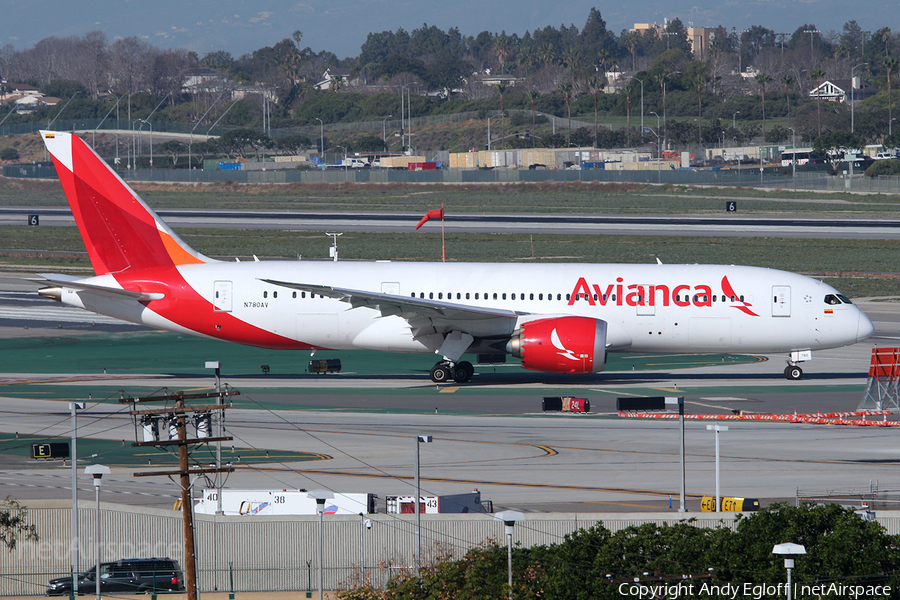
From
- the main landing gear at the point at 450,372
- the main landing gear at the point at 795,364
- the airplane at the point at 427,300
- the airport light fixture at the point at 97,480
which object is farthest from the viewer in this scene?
the main landing gear at the point at 795,364

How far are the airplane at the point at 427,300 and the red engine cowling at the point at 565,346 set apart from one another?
3.01 ft

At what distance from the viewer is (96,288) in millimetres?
43875

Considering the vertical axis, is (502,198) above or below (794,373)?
above

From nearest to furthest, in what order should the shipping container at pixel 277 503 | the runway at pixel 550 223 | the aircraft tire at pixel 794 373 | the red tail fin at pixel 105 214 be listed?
the shipping container at pixel 277 503, the red tail fin at pixel 105 214, the aircraft tire at pixel 794 373, the runway at pixel 550 223

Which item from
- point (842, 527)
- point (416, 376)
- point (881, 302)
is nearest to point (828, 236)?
point (881, 302)

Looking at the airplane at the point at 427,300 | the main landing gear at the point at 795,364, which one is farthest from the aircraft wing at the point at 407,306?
the main landing gear at the point at 795,364

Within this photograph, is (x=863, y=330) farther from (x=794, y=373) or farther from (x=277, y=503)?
(x=277, y=503)

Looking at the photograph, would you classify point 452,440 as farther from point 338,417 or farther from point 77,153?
point 77,153

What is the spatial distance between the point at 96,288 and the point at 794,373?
29.0m

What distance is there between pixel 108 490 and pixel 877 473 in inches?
849

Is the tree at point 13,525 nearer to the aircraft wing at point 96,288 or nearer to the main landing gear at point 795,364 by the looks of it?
the aircraft wing at point 96,288

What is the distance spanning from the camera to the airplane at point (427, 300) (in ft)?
145

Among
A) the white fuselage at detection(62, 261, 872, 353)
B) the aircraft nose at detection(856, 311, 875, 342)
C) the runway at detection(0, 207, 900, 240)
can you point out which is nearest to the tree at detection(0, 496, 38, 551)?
the white fuselage at detection(62, 261, 872, 353)

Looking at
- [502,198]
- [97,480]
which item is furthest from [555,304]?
[502,198]
